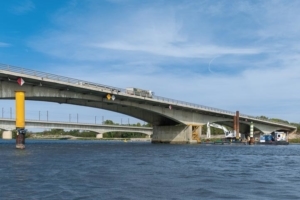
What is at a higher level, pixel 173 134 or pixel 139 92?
pixel 139 92

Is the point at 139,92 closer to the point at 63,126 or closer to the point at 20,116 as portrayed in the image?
the point at 20,116

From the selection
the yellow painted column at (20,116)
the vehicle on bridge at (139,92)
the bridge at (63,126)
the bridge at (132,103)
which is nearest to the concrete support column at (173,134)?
the bridge at (132,103)

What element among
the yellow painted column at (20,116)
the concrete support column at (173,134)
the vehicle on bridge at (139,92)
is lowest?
the concrete support column at (173,134)

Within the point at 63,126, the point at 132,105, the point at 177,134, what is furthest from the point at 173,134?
the point at 63,126

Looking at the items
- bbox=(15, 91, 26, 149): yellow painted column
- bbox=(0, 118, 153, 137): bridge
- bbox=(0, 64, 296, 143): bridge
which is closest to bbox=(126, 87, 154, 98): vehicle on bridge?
bbox=(0, 64, 296, 143): bridge

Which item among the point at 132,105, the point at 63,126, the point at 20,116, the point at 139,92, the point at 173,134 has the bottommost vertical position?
the point at 173,134

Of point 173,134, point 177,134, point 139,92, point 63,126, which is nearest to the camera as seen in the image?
point 139,92

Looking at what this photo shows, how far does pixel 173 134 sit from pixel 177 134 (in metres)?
1.38

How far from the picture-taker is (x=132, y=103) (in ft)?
278

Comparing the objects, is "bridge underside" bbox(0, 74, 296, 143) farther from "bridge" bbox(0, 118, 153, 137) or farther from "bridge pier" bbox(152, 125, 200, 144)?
"bridge" bbox(0, 118, 153, 137)

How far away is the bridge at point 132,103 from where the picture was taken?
5800 centimetres

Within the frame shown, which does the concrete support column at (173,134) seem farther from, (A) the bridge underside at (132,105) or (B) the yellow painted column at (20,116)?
(B) the yellow painted column at (20,116)

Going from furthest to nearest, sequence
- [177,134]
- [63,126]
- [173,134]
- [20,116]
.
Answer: [63,126] → [173,134] → [177,134] → [20,116]

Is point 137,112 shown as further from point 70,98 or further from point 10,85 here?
point 10,85
